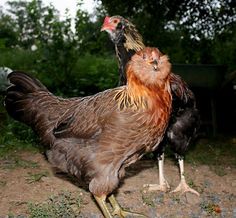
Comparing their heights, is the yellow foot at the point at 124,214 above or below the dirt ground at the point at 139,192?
above

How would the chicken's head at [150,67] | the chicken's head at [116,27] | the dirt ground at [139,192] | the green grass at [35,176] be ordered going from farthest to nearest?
the chicken's head at [116,27], the green grass at [35,176], the dirt ground at [139,192], the chicken's head at [150,67]

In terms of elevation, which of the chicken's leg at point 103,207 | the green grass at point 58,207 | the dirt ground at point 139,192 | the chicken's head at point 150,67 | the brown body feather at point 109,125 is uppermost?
the chicken's head at point 150,67

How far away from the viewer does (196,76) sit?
8.00 m

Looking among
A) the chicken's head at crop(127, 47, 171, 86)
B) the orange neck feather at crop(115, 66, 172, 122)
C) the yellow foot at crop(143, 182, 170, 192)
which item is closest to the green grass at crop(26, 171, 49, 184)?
the yellow foot at crop(143, 182, 170, 192)

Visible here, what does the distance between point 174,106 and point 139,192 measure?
45.2 inches

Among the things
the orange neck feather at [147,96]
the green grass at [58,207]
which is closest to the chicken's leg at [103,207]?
the green grass at [58,207]

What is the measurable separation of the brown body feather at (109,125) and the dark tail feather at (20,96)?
13cm

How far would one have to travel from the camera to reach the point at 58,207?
4230mm

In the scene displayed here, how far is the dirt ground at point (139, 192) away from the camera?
4.41 metres

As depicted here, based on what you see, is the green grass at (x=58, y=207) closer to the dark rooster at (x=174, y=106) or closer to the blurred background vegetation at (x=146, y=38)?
the dark rooster at (x=174, y=106)

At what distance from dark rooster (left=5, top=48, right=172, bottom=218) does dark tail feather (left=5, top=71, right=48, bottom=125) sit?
0.21 feet

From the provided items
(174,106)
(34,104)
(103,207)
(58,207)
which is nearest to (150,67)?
(174,106)

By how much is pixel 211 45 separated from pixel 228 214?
556 centimetres

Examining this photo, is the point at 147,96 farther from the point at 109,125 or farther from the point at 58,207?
the point at 58,207
